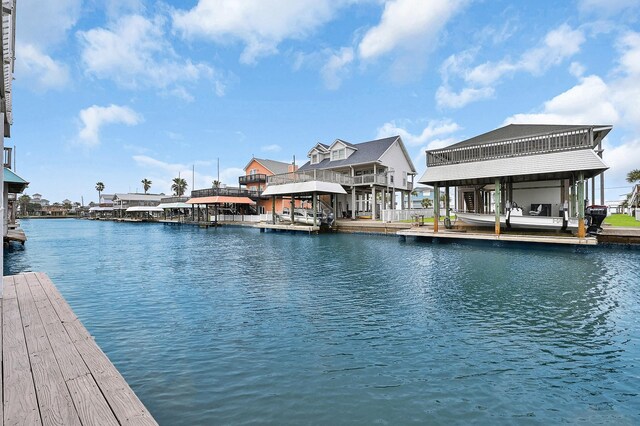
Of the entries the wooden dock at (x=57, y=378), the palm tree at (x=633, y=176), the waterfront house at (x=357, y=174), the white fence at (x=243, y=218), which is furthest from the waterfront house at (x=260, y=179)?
the palm tree at (x=633, y=176)

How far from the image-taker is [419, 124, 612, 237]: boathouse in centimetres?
1761

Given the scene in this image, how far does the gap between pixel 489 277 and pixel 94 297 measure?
1304 centimetres

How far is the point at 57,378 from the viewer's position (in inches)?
128

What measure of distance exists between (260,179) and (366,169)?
2141 cm

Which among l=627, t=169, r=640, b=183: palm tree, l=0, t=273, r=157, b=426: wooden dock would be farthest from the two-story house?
l=627, t=169, r=640, b=183: palm tree

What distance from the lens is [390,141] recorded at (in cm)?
4075

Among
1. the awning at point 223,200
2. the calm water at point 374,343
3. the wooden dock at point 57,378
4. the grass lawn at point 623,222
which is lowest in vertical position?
the calm water at point 374,343

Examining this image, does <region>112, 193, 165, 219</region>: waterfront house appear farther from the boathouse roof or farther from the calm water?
the calm water

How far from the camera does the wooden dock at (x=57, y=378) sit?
104 inches

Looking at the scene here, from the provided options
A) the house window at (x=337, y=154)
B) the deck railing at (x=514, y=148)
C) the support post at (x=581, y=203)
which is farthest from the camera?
the house window at (x=337, y=154)

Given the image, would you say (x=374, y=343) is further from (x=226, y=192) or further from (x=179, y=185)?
(x=179, y=185)

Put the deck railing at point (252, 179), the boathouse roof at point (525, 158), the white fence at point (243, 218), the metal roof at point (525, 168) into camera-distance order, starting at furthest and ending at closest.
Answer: the deck railing at point (252, 179) → the white fence at point (243, 218) → the boathouse roof at point (525, 158) → the metal roof at point (525, 168)

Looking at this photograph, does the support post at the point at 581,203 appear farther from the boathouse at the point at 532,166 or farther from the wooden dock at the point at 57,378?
the wooden dock at the point at 57,378

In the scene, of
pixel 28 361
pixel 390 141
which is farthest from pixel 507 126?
pixel 28 361
